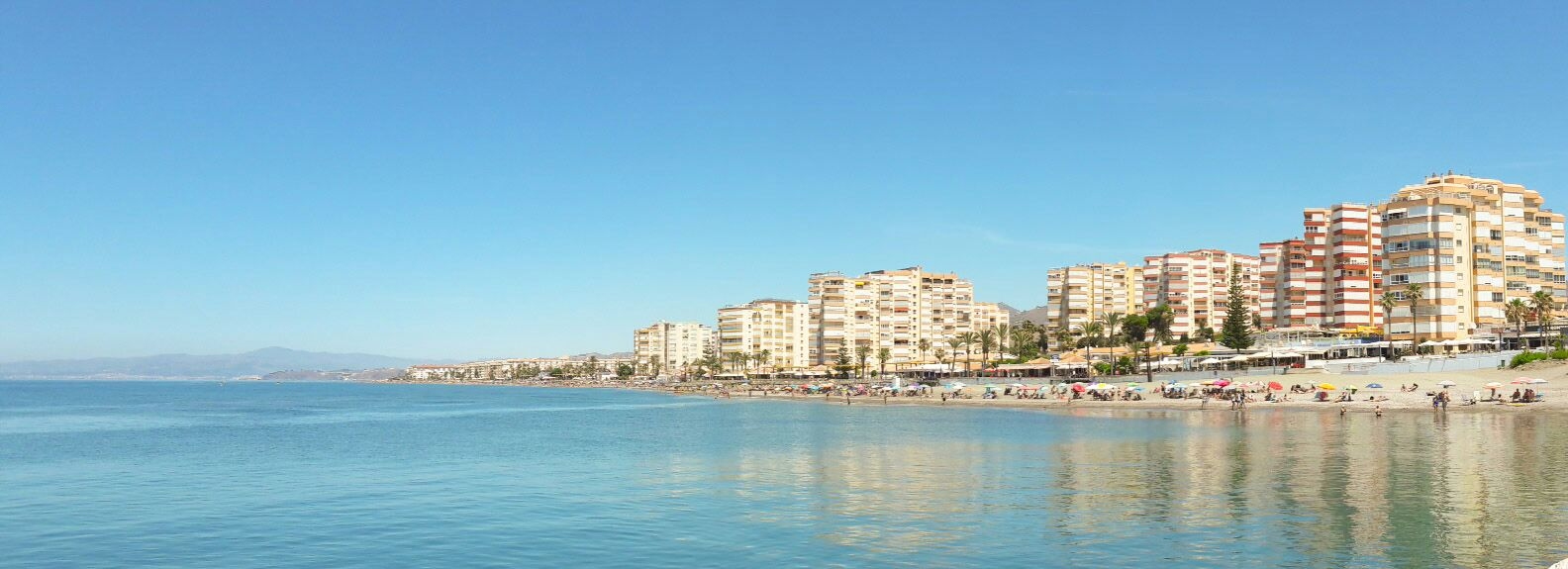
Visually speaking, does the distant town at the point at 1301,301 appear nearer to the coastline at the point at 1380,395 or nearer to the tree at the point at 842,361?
the tree at the point at 842,361

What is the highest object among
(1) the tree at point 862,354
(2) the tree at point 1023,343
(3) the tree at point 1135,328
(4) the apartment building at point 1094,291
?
(4) the apartment building at point 1094,291

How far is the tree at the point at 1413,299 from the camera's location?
102669 mm

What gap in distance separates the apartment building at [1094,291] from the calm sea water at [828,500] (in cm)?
11798

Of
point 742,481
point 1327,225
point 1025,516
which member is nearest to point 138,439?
point 742,481

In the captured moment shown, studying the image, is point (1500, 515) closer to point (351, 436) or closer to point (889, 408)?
point (351, 436)

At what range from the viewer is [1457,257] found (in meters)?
108

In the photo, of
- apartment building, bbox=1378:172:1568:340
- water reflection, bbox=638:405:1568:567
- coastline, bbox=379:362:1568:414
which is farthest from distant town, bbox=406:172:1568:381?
water reflection, bbox=638:405:1568:567

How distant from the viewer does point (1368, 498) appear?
102 feet

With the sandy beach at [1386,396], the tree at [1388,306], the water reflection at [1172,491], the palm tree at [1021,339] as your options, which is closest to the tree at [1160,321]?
→ the palm tree at [1021,339]

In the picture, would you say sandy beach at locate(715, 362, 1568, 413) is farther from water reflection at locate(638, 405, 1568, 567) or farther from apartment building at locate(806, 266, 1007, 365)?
apartment building at locate(806, 266, 1007, 365)

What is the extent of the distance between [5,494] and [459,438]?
1169 inches

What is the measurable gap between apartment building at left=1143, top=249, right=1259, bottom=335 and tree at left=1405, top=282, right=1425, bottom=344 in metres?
52.7

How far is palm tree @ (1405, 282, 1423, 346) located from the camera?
337ft

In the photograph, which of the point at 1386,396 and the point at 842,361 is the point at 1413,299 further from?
the point at 842,361
